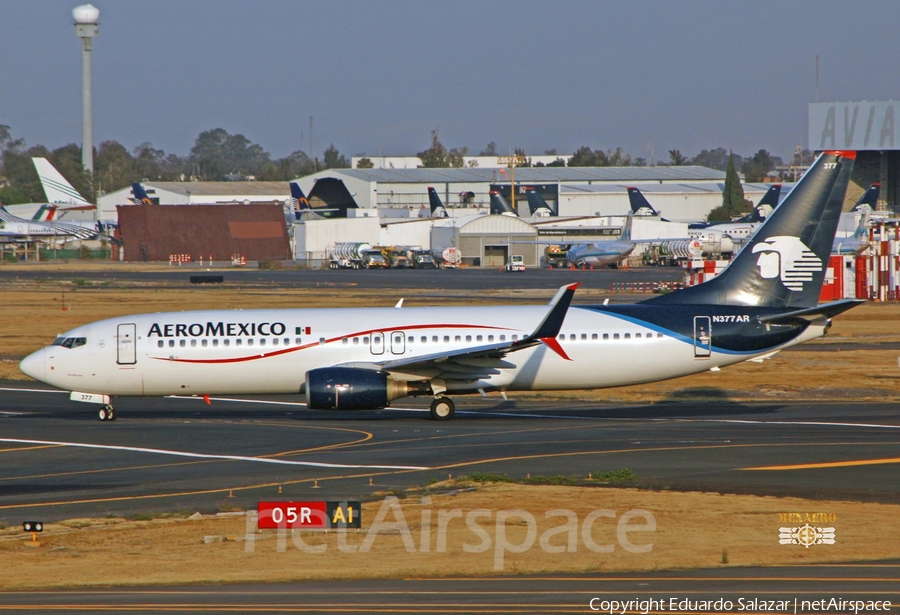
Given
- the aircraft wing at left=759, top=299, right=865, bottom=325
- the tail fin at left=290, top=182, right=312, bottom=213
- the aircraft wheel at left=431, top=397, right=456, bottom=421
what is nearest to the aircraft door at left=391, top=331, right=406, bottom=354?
the aircraft wheel at left=431, top=397, right=456, bottom=421

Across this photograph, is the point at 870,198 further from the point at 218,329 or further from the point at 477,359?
the point at 218,329

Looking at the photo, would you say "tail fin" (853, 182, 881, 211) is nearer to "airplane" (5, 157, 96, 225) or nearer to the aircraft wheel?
the aircraft wheel

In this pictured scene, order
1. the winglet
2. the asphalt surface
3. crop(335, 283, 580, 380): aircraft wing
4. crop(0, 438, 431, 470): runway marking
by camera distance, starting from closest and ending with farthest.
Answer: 1. the asphalt surface
2. crop(0, 438, 431, 470): runway marking
3. the winglet
4. crop(335, 283, 580, 380): aircraft wing

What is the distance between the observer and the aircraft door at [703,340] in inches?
1291

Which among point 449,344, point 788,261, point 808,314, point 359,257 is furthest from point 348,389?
point 359,257

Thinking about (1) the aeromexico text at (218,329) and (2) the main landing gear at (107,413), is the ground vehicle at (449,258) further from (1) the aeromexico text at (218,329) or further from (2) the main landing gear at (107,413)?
(2) the main landing gear at (107,413)

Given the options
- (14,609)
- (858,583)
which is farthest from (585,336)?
(14,609)

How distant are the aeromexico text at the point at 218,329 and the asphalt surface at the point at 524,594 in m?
18.6

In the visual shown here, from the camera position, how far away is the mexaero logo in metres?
34.1

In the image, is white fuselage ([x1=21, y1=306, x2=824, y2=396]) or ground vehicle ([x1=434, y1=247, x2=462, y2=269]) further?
ground vehicle ([x1=434, y1=247, x2=462, y2=269])

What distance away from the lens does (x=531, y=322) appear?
33.4m

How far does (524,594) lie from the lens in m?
14.2

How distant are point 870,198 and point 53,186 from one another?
139 metres

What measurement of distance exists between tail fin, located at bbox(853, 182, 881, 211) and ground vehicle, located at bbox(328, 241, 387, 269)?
54.9 meters
